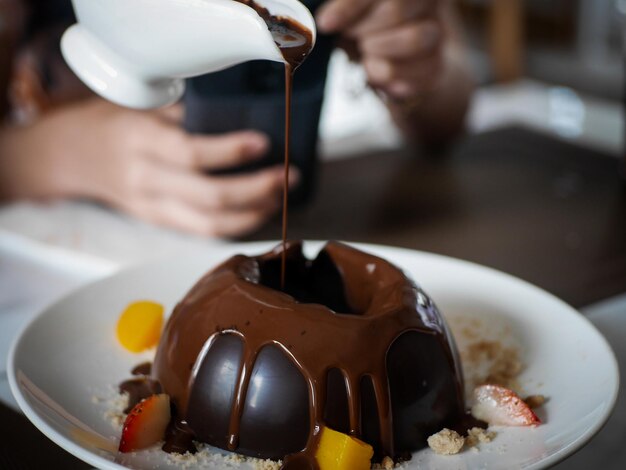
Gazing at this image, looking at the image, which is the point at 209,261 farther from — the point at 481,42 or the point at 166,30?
the point at 481,42

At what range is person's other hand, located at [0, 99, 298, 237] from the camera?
1.32m

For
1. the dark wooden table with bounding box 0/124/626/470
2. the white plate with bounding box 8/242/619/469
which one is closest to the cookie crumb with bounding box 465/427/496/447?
the white plate with bounding box 8/242/619/469

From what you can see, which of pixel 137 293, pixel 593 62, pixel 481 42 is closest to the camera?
pixel 137 293

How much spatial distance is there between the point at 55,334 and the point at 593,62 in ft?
12.5

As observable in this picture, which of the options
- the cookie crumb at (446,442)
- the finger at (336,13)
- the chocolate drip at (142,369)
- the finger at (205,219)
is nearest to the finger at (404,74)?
the finger at (336,13)

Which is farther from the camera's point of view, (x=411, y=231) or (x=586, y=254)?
(x=411, y=231)

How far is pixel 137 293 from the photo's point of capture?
1011 mm

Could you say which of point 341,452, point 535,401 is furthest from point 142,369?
point 535,401

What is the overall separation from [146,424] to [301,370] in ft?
0.45

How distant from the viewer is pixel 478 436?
2.37ft

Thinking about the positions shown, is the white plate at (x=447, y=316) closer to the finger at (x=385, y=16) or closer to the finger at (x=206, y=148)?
the finger at (x=206, y=148)

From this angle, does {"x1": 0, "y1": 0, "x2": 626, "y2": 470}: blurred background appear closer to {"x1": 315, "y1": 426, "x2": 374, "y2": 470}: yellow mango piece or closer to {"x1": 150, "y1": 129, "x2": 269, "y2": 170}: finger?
{"x1": 150, "y1": 129, "x2": 269, "y2": 170}: finger

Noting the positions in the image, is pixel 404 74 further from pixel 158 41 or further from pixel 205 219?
pixel 158 41

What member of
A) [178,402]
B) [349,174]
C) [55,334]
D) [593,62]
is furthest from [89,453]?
[593,62]
